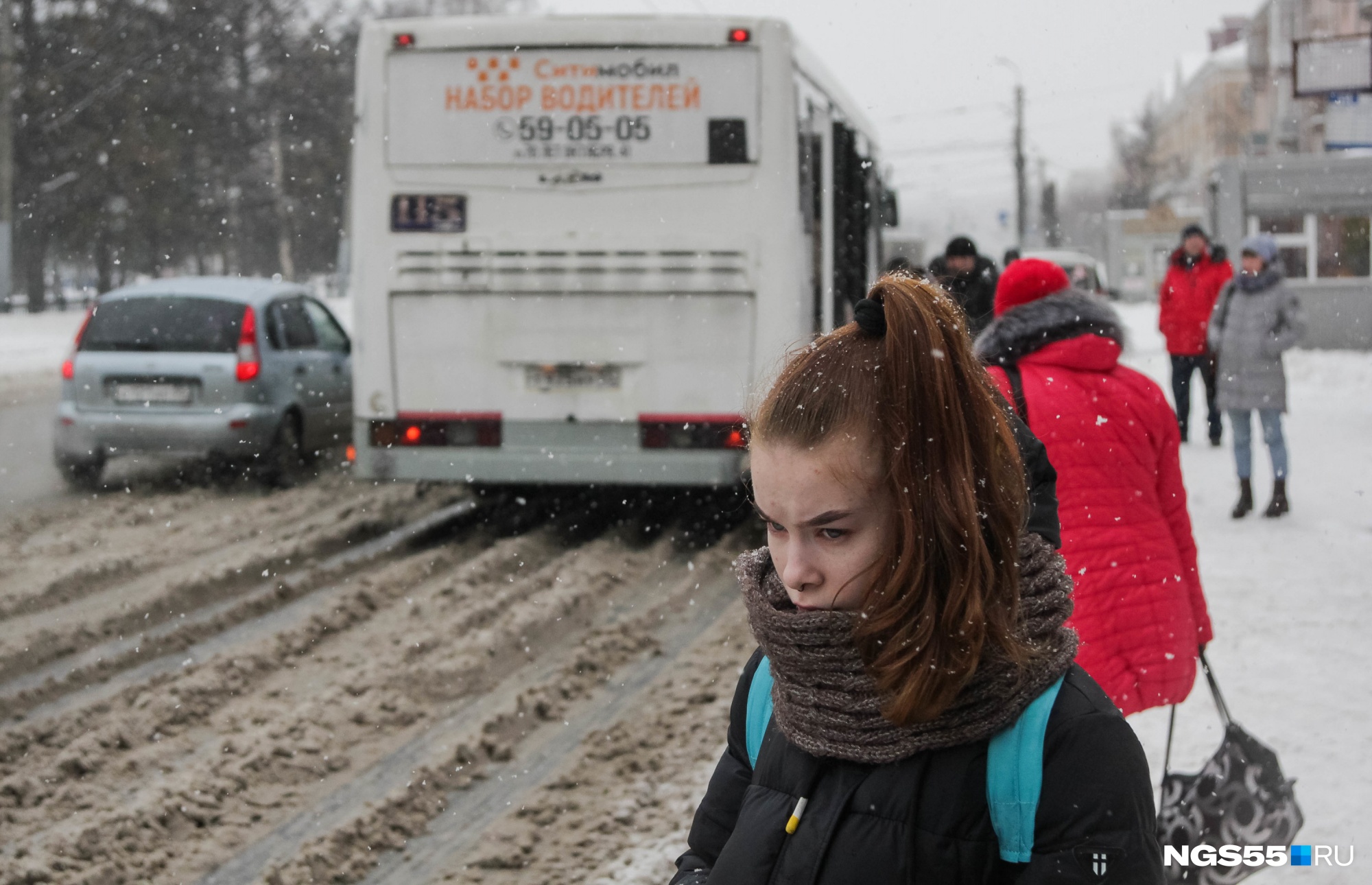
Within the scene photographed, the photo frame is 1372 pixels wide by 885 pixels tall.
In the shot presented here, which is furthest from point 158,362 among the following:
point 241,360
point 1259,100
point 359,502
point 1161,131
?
point 1161,131

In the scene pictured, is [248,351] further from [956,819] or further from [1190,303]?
[956,819]

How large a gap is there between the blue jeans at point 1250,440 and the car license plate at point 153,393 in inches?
320

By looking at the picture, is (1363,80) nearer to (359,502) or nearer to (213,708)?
(359,502)

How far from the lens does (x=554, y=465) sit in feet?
29.3

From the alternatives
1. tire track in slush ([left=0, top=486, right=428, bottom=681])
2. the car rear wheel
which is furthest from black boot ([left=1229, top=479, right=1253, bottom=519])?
the car rear wheel

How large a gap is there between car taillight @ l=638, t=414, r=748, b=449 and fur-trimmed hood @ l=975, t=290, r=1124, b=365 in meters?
5.34

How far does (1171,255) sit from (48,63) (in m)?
31.6

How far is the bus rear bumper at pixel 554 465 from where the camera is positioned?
28.9 feet

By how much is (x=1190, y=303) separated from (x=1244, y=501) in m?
3.43

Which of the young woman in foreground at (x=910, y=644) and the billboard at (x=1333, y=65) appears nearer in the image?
the young woman in foreground at (x=910, y=644)

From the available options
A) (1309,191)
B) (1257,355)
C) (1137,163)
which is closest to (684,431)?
(1257,355)

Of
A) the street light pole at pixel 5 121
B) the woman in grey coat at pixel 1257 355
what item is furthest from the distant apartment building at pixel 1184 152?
the woman in grey coat at pixel 1257 355

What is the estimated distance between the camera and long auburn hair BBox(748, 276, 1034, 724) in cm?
152

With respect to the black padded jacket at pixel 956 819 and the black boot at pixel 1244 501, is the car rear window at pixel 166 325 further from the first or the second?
the black padded jacket at pixel 956 819
